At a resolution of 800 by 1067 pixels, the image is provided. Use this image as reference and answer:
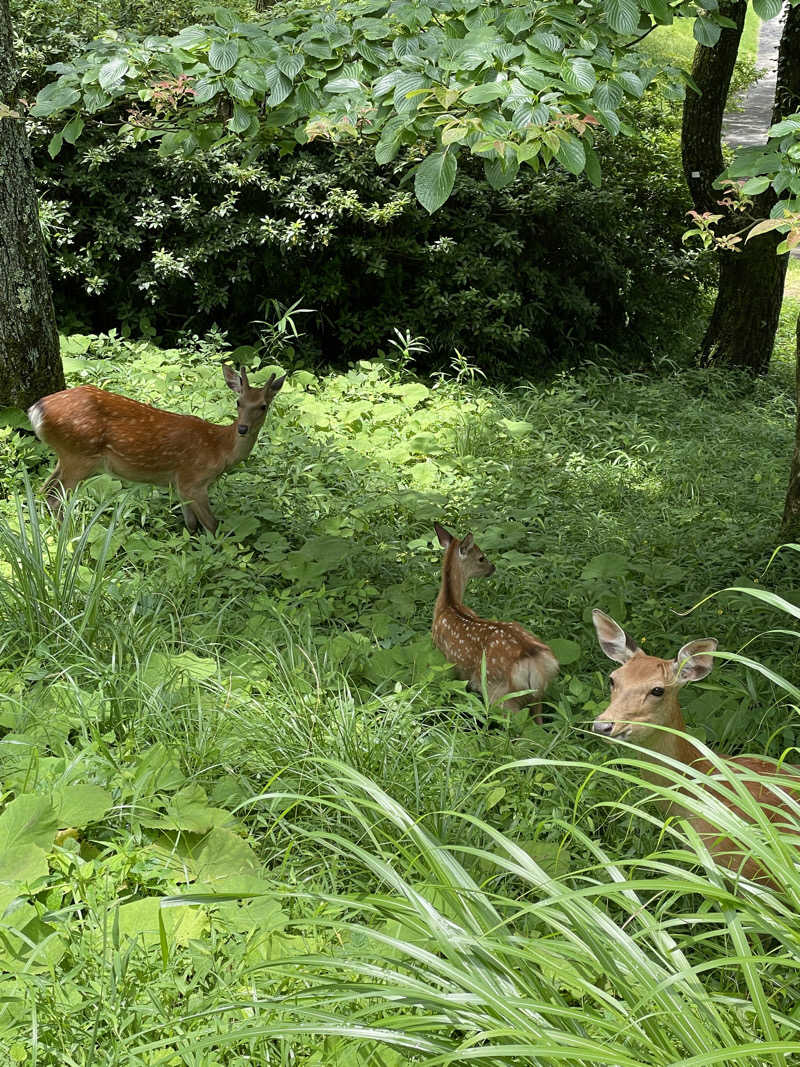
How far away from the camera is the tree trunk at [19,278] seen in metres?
6.30

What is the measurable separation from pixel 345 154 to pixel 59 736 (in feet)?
23.2

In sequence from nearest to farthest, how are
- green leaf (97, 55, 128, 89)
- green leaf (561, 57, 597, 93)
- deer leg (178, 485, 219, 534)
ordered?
green leaf (561, 57, 597, 93) < green leaf (97, 55, 128, 89) < deer leg (178, 485, 219, 534)

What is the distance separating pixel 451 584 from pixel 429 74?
6.96ft

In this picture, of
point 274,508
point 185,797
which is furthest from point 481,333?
point 185,797

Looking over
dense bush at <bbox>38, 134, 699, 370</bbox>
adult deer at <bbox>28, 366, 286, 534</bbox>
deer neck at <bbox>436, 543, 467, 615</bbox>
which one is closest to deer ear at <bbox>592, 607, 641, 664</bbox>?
deer neck at <bbox>436, 543, 467, 615</bbox>

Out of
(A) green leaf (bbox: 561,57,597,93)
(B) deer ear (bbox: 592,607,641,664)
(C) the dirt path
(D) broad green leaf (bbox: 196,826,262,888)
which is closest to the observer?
(D) broad green leaf (bbox: 196,826,262,888)

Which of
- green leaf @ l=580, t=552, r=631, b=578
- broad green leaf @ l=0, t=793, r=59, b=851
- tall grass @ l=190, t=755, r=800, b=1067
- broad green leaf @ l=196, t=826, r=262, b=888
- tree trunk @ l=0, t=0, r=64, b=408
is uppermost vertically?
tree trunk @ l=0, t=0, r=64, b=408

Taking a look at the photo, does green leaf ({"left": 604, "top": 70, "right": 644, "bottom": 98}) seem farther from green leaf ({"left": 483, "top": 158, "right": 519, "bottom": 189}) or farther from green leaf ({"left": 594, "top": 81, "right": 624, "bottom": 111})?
green leaf ({"left": 483, "top": 158, "right": 519, "bottom": 189})

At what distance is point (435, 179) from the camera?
3168mm

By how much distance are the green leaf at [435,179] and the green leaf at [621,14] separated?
783 millimetres

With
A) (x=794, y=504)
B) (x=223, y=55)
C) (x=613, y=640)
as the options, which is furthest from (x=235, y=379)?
(x=613, y=640)

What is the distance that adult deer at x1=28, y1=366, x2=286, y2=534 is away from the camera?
5875mm

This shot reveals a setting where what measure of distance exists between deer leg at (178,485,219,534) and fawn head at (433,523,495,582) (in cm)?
147

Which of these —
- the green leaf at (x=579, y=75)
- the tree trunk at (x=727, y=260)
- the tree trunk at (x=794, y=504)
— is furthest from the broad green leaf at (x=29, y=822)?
the tree trunk at (x=727, y=260)
